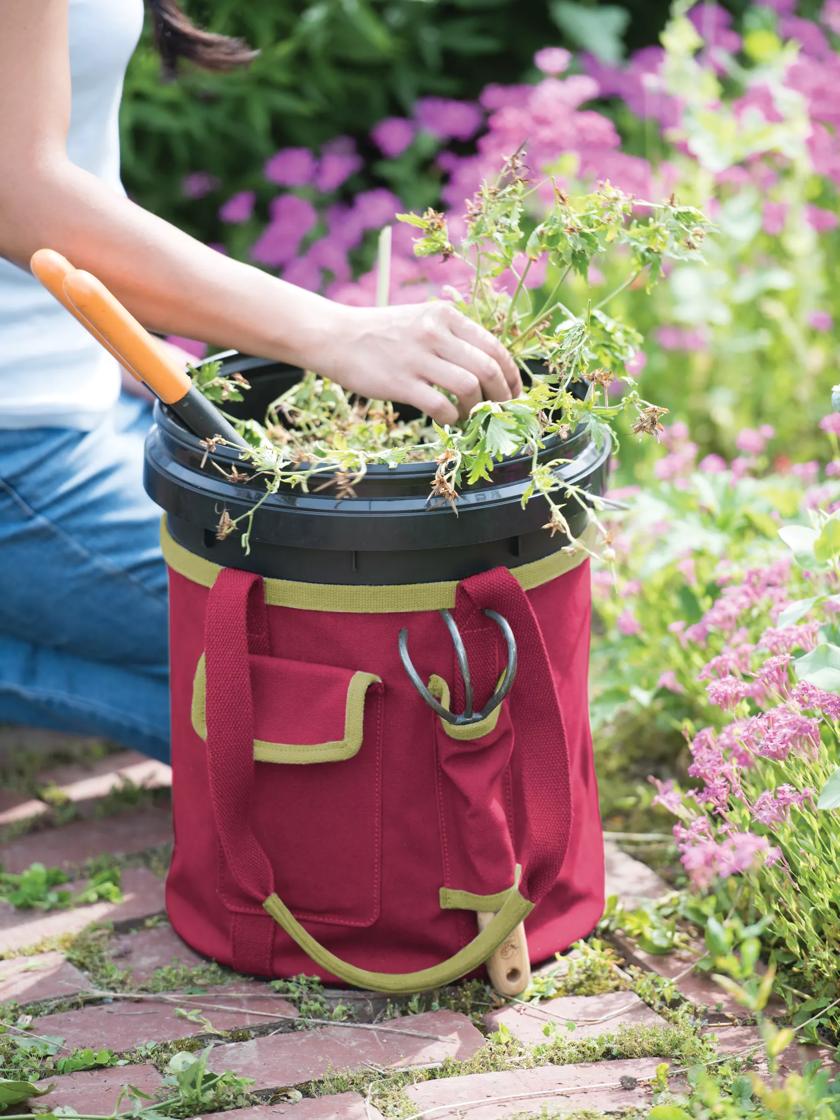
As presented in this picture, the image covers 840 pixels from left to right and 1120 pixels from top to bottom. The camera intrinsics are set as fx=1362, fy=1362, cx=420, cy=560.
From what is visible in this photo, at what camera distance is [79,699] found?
7.34 ft

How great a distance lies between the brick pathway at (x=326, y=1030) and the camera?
1.56 m

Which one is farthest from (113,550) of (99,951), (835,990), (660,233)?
(835,990)

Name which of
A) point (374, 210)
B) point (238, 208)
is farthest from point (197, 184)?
point (374, 210)

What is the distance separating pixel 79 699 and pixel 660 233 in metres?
1.19

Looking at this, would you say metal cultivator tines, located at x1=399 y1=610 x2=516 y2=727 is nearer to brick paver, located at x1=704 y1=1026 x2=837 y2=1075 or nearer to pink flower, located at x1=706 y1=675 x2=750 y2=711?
pink flower, located at x1=706 y1=675 x2=750 y2=711

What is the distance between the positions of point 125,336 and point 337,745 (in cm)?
54

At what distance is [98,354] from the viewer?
2141 millimetres

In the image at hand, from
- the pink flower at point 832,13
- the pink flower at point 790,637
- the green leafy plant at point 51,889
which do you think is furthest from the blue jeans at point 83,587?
the pink flower at point 832,13

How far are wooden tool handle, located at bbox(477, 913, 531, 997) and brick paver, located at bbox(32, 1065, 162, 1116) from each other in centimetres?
44

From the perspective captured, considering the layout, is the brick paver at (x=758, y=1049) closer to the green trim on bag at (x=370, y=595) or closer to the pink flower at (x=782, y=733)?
the pink flower at (x=782, y=733)

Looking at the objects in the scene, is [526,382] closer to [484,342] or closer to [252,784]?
[484,342]

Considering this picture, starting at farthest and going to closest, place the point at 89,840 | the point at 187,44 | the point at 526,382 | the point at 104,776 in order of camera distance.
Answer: the point at 104,776 < the point at 187,44 < the point at 89,840 < the point at 526,382

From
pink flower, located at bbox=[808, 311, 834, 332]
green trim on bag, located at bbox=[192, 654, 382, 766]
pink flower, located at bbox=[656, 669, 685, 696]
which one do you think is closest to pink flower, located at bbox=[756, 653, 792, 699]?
pink flower, located at bbox=[656, 669, 685, 696]

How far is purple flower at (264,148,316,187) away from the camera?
3455 mm
